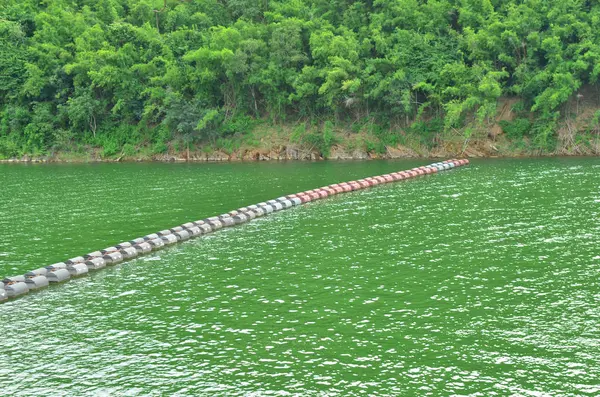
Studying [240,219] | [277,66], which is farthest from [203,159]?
[240,219]

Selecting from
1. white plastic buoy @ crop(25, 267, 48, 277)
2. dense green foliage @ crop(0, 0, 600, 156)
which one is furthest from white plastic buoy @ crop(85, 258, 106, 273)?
dense green foliage @ crop(0, 0, 600, 156)

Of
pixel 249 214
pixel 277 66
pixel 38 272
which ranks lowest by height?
pixel 38 272

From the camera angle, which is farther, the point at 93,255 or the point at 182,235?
the point at 182,235

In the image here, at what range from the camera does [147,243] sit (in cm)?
2153

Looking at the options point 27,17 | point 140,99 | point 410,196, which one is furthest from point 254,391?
point 27,17

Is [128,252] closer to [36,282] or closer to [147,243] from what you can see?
[147,243]

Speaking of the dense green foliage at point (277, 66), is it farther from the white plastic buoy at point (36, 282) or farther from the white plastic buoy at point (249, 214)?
the white plastic buoy at point (36, 282)

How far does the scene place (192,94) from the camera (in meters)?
57.0

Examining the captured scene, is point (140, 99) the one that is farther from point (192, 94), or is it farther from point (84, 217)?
point (84, 217)

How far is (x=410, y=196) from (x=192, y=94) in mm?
31092

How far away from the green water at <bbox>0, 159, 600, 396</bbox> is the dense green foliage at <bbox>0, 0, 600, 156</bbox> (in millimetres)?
21351

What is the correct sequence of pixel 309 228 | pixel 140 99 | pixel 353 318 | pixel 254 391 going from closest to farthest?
pixel 254 391
pixel 353 318
pixel 309 228
pixel 140 99

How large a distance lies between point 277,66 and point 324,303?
3994 cm

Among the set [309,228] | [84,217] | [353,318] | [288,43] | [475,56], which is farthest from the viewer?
[288,43]
